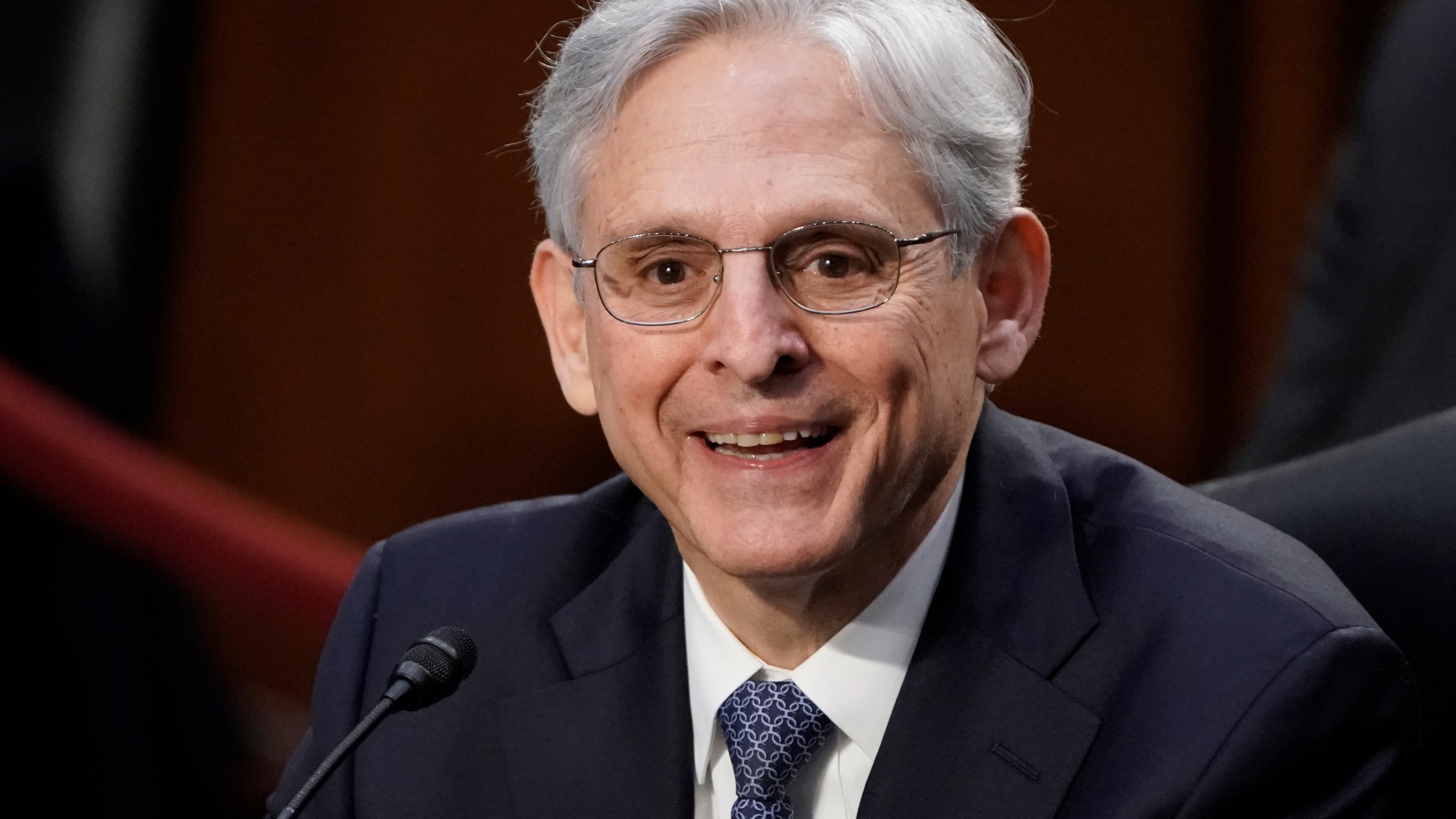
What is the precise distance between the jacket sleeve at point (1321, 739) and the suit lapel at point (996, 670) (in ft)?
0.44

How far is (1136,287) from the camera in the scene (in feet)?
13.5

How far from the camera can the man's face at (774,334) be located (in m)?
1.47

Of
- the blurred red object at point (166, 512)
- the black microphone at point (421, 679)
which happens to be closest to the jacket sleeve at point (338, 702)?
the black microphone at point (421, 679)

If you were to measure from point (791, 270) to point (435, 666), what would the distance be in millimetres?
485

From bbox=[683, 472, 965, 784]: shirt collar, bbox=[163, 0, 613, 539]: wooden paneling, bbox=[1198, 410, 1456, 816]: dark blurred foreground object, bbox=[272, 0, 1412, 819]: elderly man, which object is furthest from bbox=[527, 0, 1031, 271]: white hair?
bbox=[163, 0, 613, 539]: wooden paneling

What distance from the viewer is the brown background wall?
4078 mm

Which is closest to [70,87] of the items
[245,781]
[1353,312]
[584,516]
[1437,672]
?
[245,781]

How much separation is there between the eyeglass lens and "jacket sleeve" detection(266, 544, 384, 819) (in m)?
0.52

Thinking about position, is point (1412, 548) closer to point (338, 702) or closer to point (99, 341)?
point (338, 702)

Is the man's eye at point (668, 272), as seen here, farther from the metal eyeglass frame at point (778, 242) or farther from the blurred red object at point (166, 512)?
the blurred red object at point (166, 512)

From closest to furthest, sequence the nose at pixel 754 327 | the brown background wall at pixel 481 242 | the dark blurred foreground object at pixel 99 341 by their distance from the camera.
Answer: the nose at pixel 754 327 → the dark blurred foreground object at pixel 99 341 → the brown background wall at pixel 481 242

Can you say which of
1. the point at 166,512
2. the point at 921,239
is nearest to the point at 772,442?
the point at 921,239

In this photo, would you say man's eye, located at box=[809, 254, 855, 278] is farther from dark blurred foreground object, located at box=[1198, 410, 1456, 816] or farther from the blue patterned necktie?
dark blurred foreground object, located at box=[1198, 410, 1456, 816]

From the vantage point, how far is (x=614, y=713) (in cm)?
169
